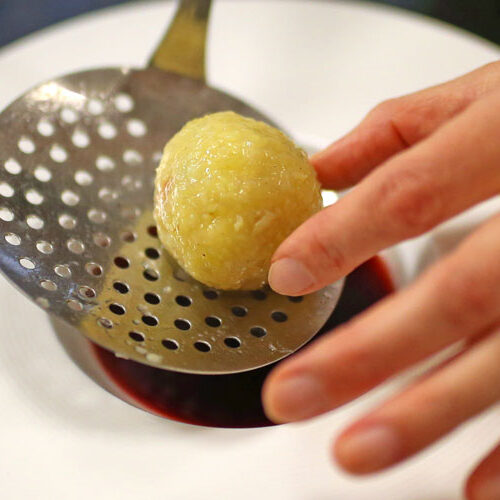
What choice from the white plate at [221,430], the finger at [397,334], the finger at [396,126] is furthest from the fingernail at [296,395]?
the finger at [396,126]

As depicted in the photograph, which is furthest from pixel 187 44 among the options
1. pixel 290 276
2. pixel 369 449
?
pixel 369 449

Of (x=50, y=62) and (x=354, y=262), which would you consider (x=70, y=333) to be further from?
(x=50, y=62)

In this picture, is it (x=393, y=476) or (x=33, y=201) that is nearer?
(x=393, y=476)

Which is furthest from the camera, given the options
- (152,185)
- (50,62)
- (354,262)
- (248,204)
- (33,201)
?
(50,62)

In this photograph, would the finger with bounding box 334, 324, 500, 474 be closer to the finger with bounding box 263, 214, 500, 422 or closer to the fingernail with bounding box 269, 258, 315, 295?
the finger with bounding box 263, 214, 500, 422

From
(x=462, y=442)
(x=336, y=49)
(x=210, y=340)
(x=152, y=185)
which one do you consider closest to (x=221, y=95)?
(x=152, y=185)

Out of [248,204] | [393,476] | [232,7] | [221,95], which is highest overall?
[232,7]

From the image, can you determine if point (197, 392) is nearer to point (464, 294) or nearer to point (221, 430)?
point (221, 430)
